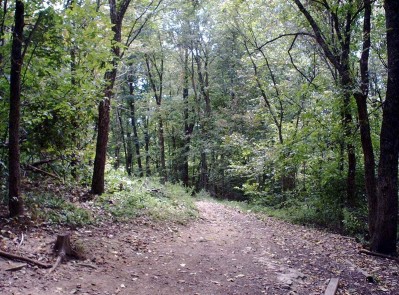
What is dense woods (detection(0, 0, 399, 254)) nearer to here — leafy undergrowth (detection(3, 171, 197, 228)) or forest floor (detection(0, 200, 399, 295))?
leafy undergrowth (detection(3, 171, 197, 228))

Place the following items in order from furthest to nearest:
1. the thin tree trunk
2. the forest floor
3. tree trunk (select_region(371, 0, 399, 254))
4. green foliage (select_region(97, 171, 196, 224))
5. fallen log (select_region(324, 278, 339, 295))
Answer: green foliage (select_region(97, 171, 196, 224)), the thin tree trunk, tree trunk (select_region(371, 0, 399, 254)), fallen log (select_region(324, 278, 339, 295)), the forest floor

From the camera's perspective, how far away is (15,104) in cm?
609

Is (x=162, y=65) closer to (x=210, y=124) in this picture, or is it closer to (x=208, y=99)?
(x=208, y=99)

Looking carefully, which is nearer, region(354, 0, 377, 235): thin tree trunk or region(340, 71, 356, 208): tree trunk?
region(354, 0, 377, 235): thin tree trunk

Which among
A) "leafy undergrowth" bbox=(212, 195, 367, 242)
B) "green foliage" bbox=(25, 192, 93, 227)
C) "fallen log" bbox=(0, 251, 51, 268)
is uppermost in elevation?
"green foliage" bbox=(25, 192, 93, 227)

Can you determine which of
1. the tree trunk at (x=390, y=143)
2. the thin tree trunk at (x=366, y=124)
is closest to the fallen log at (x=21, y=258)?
the tree trunk at (x=390, y=143)

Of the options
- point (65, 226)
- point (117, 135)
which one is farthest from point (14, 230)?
point (117, 135)

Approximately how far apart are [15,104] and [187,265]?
14.1 feet

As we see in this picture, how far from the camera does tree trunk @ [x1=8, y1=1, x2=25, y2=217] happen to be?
19.6 feet

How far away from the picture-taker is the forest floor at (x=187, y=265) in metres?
5.02

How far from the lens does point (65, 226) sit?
23.1 ft

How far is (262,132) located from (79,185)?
14.5 metres

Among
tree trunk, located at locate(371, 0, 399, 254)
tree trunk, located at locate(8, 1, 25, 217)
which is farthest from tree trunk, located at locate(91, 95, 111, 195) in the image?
tree trunk, located at locate(371, 0, 399, 254)

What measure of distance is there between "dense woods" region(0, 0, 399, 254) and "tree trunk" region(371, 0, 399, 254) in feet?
0.07
